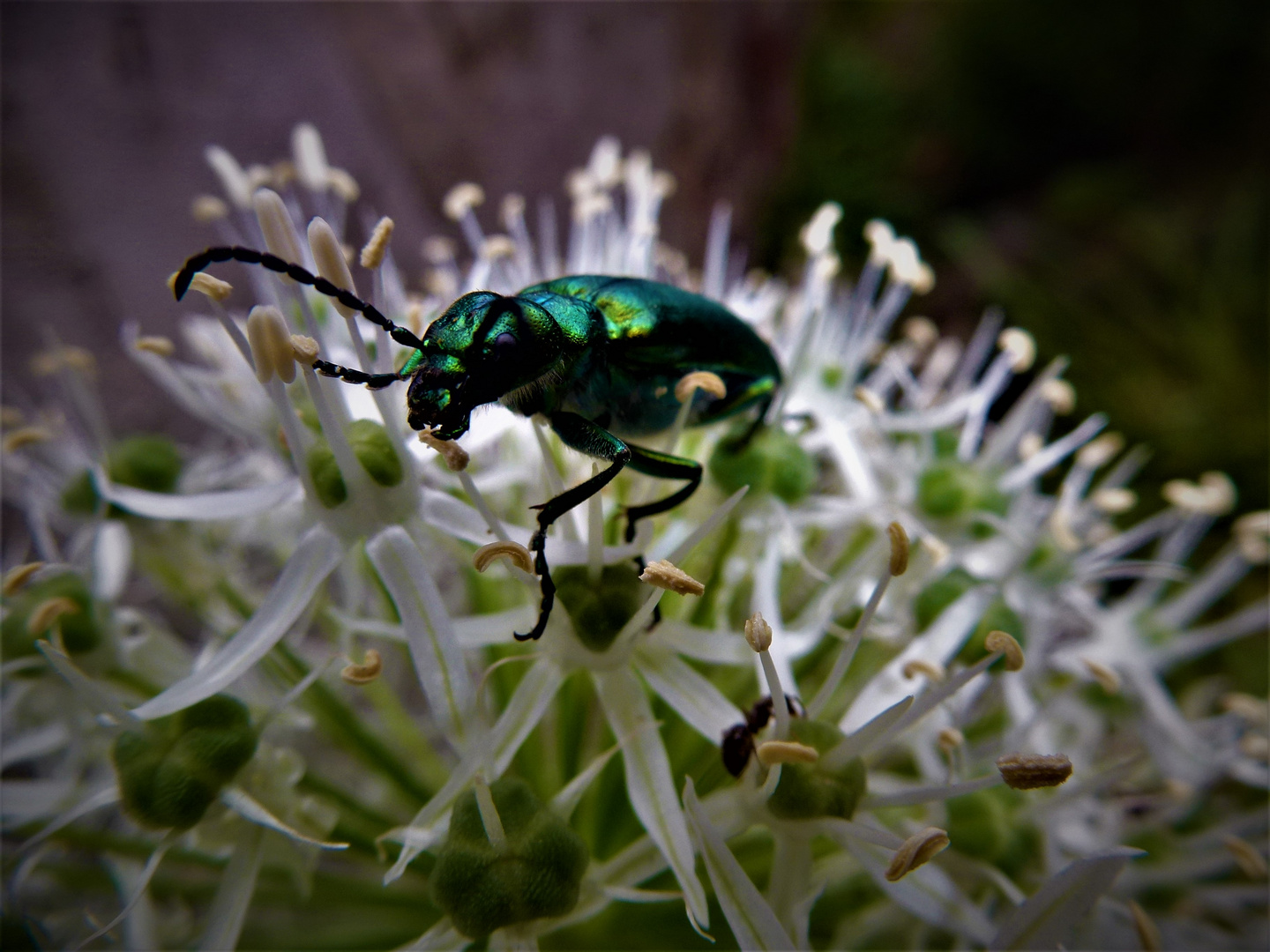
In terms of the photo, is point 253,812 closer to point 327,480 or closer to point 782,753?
point 327,480

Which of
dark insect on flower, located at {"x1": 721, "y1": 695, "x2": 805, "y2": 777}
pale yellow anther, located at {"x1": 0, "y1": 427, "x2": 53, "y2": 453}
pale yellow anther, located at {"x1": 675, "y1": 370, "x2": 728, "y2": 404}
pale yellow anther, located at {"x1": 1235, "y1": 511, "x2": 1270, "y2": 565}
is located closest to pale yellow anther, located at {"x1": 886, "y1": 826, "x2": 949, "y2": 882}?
dark insect on flower, located at {"x1": 721, "y1": 695, "x2": 805, "y2": 777}

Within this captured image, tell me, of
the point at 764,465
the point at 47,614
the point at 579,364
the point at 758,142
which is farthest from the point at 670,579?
the point at 758,142

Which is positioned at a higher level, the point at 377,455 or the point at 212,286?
the point at 212,286

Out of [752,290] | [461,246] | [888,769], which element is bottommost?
[888,769]

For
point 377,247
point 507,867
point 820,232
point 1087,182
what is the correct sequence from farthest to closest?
1. point 1087,182
2. point 820,232
3. point 377,247
4. point 507,867

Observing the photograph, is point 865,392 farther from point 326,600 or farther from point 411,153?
point 411,153

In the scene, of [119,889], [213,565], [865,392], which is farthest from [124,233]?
[865,392]

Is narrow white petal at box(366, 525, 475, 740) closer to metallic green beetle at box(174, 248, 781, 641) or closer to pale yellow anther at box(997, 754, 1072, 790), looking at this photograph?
metallic green beetle at box(174, 248, 781, 641)
